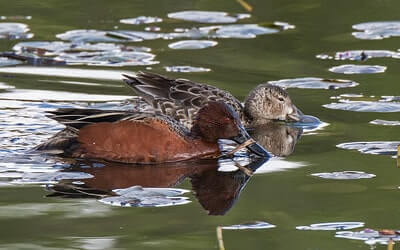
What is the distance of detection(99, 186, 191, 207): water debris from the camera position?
7492mm

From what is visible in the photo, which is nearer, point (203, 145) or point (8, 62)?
point (203, 145)

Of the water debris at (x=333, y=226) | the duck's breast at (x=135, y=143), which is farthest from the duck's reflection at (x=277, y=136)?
the water debris at (x=333, y=226)

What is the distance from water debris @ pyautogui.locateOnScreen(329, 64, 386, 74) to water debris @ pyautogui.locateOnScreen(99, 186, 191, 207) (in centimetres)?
511

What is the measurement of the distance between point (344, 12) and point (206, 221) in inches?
347

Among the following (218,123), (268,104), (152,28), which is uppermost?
(152,28)

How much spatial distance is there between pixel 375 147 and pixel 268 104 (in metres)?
2.35

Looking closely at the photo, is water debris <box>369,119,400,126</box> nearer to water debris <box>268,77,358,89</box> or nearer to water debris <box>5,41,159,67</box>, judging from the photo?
water debris <box>268,77,358,89</box>

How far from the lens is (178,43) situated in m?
13.9

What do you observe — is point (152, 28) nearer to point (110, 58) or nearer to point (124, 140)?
point (110, 58)

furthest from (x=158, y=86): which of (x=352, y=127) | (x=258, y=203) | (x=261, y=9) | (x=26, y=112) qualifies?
(x=261, y=9)

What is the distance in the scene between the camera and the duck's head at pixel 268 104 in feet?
37.1

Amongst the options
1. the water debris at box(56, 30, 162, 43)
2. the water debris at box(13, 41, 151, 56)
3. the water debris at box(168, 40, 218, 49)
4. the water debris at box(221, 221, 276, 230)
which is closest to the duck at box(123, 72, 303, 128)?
the water debris at box(13, 41, 151, 56)

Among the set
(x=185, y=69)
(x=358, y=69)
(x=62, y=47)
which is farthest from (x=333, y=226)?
(x=62, y=47)

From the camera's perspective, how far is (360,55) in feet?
43.8
